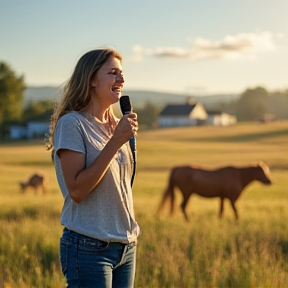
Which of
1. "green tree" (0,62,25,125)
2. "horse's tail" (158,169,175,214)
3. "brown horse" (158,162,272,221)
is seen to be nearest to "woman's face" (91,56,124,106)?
"horse's tail" (158,169,175,214)

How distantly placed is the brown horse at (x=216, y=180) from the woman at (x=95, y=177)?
10453 millimetres

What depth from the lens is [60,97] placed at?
303 centimetres

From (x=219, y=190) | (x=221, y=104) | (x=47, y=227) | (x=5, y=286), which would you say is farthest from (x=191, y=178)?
(x=221, y=104)

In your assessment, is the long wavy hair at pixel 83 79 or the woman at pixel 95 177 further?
the long wavy hair at pixel 83 79

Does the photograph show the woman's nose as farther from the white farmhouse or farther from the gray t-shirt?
the white farmhouse

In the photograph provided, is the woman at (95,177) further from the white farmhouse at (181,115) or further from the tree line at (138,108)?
the white farmhouse at (181,115)

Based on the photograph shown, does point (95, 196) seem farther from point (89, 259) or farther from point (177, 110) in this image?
point (177, 110)

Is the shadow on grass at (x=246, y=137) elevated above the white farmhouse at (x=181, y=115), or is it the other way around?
the white farmhouse at (x=181, y=115)

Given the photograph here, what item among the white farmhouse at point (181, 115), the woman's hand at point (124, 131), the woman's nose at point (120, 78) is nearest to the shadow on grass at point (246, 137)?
the white farmhouse at point (181, 115)

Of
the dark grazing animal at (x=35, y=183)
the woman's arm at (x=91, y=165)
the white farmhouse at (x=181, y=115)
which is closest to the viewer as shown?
the woman's arm at (x=91, y=165)

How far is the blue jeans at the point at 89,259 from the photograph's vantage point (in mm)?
2777

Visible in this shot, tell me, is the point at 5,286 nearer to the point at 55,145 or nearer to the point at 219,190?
the point at 55,145

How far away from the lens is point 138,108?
121m

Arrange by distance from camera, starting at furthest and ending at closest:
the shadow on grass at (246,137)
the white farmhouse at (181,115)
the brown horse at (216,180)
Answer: the white farmhouse at (181,115) < the shadow on grass at (246,137) < the brown horse at (216,180)
